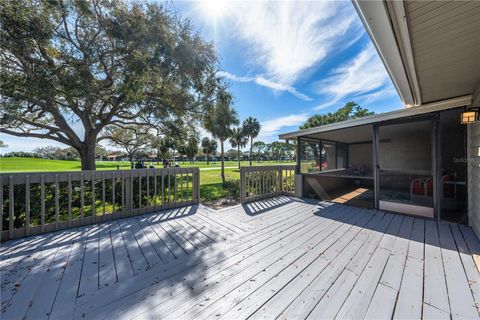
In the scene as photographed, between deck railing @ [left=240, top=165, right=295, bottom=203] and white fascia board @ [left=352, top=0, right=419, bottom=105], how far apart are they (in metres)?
3.38

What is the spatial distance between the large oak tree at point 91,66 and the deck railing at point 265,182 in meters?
4.08

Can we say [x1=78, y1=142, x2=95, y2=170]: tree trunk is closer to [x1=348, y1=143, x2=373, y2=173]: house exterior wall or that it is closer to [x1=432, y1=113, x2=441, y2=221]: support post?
[x1=432, y1=113, x2=441, y2=221]: support post

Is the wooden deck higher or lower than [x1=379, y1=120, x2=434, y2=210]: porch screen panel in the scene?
lower

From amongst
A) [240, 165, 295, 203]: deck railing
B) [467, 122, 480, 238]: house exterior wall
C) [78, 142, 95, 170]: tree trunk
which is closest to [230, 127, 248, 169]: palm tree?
[78, 142, 95, 170]: tree trunk

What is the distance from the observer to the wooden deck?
1472 millimetres

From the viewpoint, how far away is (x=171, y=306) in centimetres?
149

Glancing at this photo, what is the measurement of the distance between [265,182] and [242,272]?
3508mm

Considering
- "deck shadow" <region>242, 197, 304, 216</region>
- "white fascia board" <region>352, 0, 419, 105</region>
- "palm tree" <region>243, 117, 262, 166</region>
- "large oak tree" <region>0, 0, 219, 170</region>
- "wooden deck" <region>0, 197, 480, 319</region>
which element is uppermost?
"palm tree" <region>243, 117, 262, 166</region>

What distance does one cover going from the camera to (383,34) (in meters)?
1.63

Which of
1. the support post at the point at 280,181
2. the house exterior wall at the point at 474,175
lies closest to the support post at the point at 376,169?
the house exterior wall at the point at 474,175

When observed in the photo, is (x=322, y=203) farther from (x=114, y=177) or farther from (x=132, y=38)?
(x=132, y=38)

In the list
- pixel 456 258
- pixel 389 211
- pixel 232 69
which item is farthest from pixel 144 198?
pixel 232 69

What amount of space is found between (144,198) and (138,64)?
4140 millimetres

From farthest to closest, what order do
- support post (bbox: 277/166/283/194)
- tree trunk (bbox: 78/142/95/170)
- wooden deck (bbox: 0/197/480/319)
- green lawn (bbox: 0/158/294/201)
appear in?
1. green lawn (bbox: 0/158/294/201)
2. tree trunk (bbox: 78/142/95/170)
3. support post (bbox: 277/166/283/194)
4. wooden deck (bbox: 0/197/480/319)
